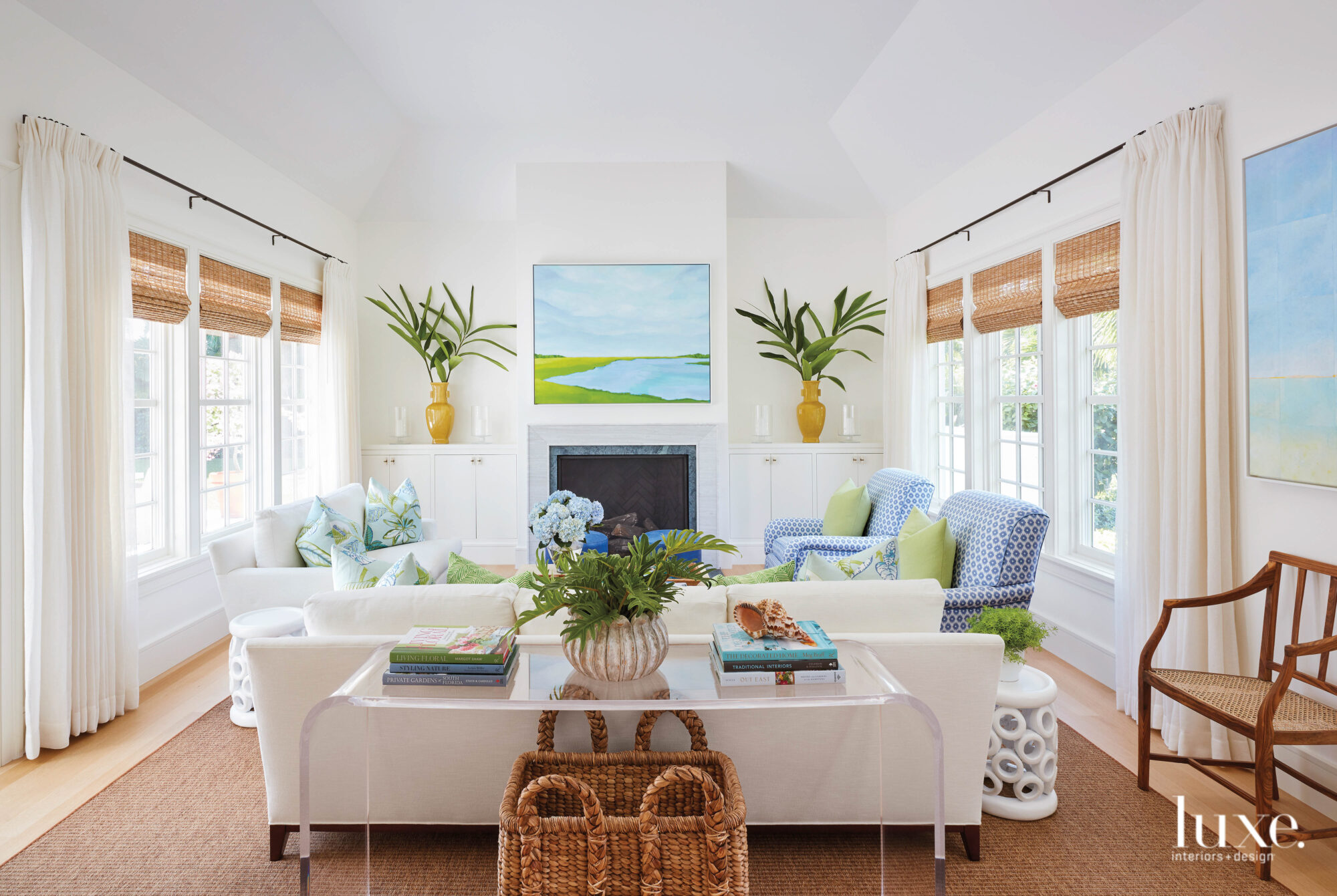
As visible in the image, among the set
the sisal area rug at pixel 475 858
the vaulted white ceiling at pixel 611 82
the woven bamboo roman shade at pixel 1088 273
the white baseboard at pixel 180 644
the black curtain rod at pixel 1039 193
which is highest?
the vaulted white ceiling at pixel 611 82

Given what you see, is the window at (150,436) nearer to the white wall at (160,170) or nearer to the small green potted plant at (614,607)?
the white wall at (160,170)

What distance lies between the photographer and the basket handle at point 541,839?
5.19 ft

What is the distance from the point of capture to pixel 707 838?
5.25 ft

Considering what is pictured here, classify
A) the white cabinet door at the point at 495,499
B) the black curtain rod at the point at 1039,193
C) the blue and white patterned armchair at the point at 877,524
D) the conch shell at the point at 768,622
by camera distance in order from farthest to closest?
the white cabinet door at the point at 495,499
the blue and white patterned armchair at the point at 877,524
the black curtain rod at the point at 1039,193
the conch shell at the point at 768,622

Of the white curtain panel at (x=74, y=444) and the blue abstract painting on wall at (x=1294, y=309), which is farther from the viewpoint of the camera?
the white curtain panel at (x=74, y=444)

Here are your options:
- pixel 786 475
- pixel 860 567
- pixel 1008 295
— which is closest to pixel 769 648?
pixel 860 567

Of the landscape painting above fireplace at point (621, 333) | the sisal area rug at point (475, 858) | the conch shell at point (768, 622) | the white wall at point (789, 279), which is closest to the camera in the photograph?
the conch shell at point (768, 622)

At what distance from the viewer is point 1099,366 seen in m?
3.62

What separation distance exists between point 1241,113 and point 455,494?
5.12 meters

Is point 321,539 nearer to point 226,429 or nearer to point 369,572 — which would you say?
point 369,572

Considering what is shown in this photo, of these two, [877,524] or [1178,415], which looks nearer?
[1178,415]

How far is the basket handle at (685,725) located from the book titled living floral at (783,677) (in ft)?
0.73

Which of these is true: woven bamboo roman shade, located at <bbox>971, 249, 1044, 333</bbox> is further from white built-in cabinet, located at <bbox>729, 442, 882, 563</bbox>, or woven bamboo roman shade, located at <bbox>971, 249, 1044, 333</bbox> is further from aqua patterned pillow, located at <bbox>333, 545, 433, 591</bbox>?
aqua patterned pillow, located at <bbox>333, 545, 433, 591</bbox>

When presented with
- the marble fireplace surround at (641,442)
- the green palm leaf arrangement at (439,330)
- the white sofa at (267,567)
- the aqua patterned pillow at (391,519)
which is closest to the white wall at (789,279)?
the marble fireplace surround at (641,442)
